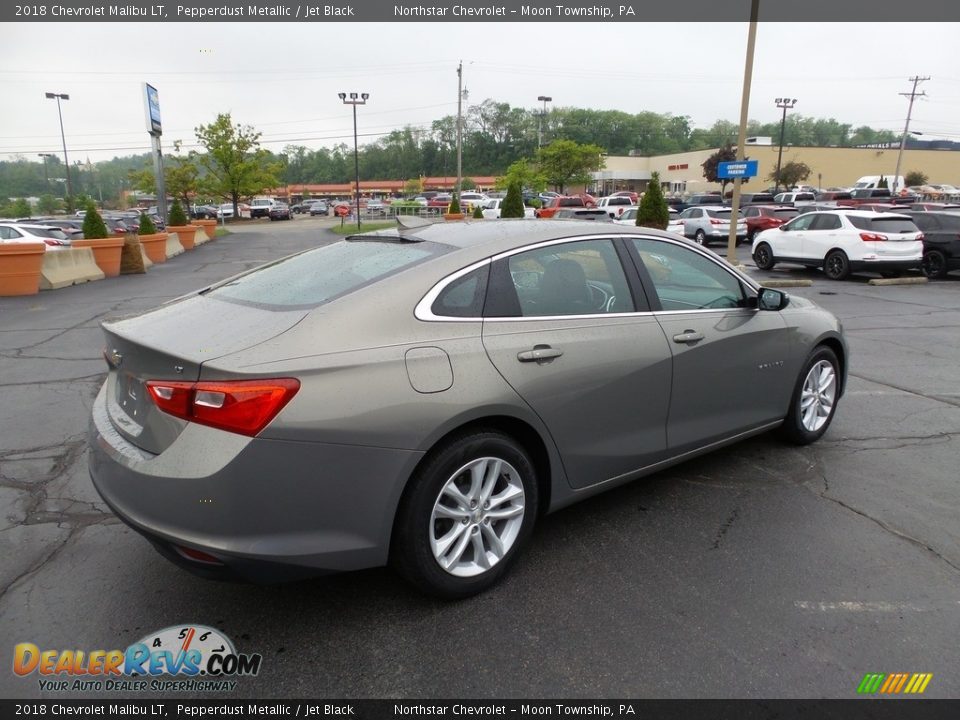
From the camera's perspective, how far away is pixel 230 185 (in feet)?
170

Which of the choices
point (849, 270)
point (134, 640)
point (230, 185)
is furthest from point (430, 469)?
point (230, 185)

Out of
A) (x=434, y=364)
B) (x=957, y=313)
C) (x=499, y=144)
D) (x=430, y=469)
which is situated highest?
(x=499, y=144)

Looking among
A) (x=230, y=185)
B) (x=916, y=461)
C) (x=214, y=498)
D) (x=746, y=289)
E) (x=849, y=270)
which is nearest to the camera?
(x=214, y=498)

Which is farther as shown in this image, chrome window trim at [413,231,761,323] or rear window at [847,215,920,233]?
rear window at [847,215,920,233]

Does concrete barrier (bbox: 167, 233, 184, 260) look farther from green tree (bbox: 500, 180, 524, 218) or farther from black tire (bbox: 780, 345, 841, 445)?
black tire (bbox: 780, 345, 841, 445)

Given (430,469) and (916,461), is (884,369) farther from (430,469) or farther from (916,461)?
(430,469)

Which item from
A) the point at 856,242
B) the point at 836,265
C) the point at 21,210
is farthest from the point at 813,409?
the point at 21,210

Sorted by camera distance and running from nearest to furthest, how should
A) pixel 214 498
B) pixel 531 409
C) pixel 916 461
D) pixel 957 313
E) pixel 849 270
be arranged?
pixel 214 498 → pixel 531 409 → pixel 916 461 → pixel 957 313 → pixel 849 270

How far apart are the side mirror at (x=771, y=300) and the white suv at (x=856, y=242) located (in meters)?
13.3

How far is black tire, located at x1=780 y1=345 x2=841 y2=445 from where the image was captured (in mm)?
4547

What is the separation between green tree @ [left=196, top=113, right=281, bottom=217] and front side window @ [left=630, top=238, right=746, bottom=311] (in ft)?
175

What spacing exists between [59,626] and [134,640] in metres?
0.37

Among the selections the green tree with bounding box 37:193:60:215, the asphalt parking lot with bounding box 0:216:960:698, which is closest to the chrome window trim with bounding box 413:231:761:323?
the asphalt parking lot with bounding box 0:216:960:698

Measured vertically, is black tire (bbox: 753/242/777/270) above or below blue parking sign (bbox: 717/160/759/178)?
below
